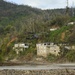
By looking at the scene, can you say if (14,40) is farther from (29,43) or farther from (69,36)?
(69,36)

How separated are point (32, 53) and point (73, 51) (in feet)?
30.3

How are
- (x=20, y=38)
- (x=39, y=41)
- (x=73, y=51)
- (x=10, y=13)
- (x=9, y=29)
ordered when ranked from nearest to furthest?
(x=73, y=51) < (x=39, y=41) < (x=20, y=38) < (x=9, y=29) < (x=10, y=13)

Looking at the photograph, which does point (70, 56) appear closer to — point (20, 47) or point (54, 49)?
point (54, 49)

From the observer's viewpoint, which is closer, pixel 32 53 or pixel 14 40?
pixel 32 53

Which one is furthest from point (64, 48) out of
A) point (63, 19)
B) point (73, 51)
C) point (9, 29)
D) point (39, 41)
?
point (9, 29)

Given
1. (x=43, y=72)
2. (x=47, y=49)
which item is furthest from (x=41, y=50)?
(x=43, y=72)

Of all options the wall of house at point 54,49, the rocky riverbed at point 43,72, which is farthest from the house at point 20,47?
the rocky riverbed at point 43,72

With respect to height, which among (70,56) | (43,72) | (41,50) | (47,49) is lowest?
(70,56)

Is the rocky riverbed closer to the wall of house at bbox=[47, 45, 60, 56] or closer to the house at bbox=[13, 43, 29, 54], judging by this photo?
the wall of house at bbox=[47, 45, 60, 56]

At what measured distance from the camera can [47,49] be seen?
6738 centimetres

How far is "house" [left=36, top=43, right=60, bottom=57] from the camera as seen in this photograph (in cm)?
6656

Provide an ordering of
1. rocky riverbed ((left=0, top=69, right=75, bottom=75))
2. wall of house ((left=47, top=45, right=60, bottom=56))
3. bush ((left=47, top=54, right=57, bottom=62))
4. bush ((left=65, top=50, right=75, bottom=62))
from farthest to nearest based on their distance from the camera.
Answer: wall of house ((left=47, top=45, right=60, bottom=56)), bush ((left=47, top=54, right=57, bottom=62)), bush ((left=65, top=50, right=75, bottom=62)), rocky riverbed ((left=0, top=69, right=75, bottom=75))

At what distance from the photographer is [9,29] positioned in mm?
107312

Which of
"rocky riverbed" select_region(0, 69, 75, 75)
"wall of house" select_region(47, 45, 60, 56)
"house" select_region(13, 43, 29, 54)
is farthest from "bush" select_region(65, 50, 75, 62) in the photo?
"rocky riverbed" select_region(0, 69, 75, 75)
